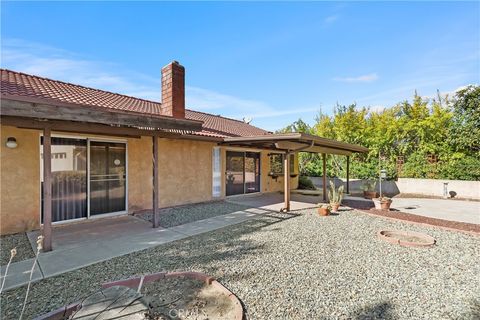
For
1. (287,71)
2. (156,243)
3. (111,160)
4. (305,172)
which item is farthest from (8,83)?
(305,172)

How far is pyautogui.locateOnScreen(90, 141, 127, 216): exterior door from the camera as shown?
283 inches

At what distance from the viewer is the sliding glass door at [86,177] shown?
6.60 m

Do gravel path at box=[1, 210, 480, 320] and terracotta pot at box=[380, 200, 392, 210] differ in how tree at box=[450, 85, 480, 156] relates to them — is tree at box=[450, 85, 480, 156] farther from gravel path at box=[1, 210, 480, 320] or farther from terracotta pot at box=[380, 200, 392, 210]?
gravel path at box=[1, 210, 480, 320]

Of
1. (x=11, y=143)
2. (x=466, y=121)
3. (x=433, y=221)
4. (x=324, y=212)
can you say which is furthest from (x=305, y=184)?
(x=11, y=143)

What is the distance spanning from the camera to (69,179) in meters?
6.79

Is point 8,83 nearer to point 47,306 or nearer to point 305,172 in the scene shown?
point 47,306

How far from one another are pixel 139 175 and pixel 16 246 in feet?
12.1

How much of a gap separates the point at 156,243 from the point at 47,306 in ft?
8.00

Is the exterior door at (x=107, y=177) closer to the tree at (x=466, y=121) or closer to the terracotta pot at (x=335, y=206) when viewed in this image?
the terracotta pot at (x=335, y=206)

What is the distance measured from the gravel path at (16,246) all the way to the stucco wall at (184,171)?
3.98 meters

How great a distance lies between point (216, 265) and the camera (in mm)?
4230

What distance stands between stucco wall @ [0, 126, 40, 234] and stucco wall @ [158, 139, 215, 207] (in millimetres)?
3558

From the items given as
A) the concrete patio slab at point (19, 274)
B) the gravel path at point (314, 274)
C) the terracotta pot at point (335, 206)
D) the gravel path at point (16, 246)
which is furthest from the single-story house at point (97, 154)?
the gravel path at point (314, 274)

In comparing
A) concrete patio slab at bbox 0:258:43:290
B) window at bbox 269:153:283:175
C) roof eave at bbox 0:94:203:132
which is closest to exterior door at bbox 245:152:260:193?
window at bbox 269:153:283:175
